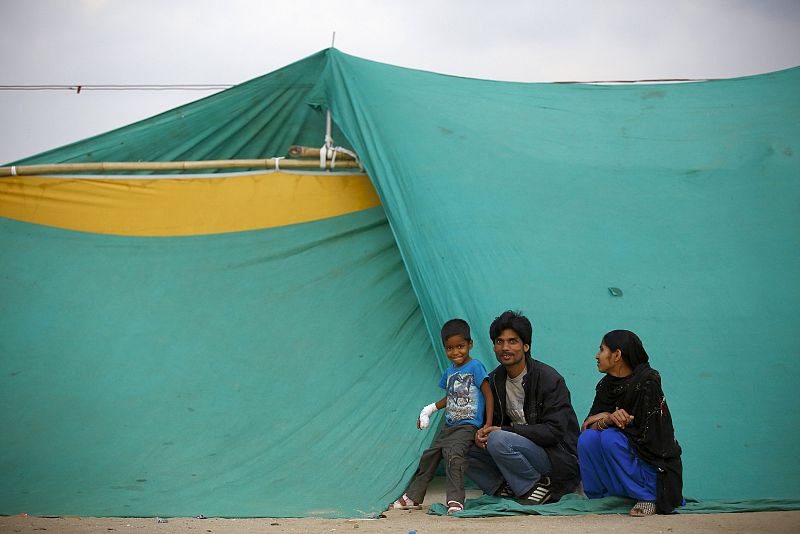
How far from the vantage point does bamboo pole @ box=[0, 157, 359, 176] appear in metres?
4.50

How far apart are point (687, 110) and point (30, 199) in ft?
10.4

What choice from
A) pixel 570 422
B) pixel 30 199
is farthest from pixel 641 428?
pixel 30 199

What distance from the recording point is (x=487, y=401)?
3.46 metres

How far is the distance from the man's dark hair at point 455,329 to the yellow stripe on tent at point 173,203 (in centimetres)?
105

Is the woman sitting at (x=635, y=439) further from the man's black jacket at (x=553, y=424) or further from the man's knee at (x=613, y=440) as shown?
the man's black jacket at (x=553, y=424)

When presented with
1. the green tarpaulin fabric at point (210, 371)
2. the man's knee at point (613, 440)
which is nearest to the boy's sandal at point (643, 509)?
the man's knee at point (613, 440)

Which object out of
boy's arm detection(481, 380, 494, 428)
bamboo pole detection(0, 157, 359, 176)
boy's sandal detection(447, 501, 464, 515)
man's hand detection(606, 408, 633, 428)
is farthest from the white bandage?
bamboo pole detection(0, 157, 359, 176)

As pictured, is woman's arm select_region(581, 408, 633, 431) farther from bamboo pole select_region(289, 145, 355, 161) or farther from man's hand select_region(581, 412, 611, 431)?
bamboo pole select_region(289, 145, 355, 161)

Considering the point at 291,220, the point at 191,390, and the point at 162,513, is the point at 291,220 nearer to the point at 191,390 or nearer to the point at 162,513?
the point at 191,390

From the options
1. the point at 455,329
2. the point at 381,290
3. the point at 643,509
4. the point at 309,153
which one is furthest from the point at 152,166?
the point at 643,509

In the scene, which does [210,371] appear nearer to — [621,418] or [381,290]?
[381,290]

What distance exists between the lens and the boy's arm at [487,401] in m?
3.43

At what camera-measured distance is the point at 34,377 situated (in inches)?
161

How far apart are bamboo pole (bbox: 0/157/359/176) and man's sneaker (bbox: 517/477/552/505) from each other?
5.91ft
